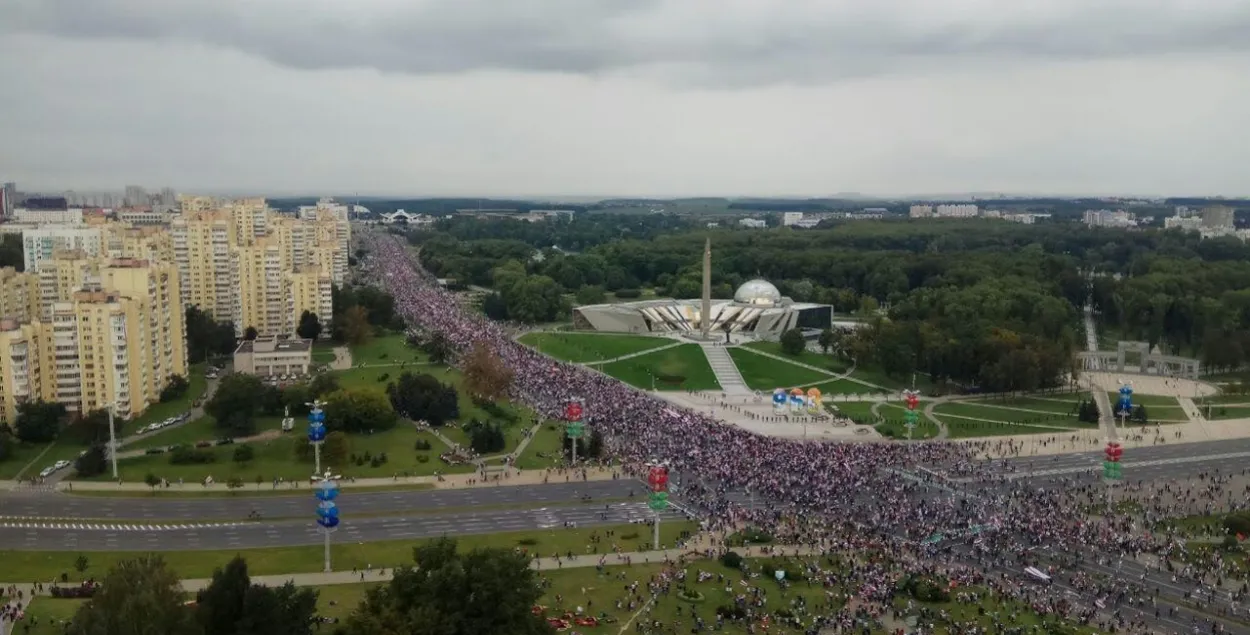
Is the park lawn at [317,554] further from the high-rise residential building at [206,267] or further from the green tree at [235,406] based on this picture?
the high-rise residential building at [206,267]

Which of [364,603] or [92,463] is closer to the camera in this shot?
[364,603]

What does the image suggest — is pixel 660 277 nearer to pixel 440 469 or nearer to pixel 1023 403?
pixel 1023 403

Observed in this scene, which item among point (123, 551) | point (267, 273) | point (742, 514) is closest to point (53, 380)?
point (123, 551)

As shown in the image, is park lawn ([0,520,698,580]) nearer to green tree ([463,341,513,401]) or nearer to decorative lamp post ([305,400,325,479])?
decorative lamp post ([305,400,325,479])

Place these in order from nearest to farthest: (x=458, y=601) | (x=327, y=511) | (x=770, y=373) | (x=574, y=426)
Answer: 1. (x=458, y=601)
2. (x=327, y=511)
3. (x=574, y=426)
4. (x=770, y=373)

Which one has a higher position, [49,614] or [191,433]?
[191,433]

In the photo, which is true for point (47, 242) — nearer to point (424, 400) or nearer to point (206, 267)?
point (206, 267)

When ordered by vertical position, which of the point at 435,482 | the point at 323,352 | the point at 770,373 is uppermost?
the point at 323,352

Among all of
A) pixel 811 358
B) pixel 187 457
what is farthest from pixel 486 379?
pixel 811 358
